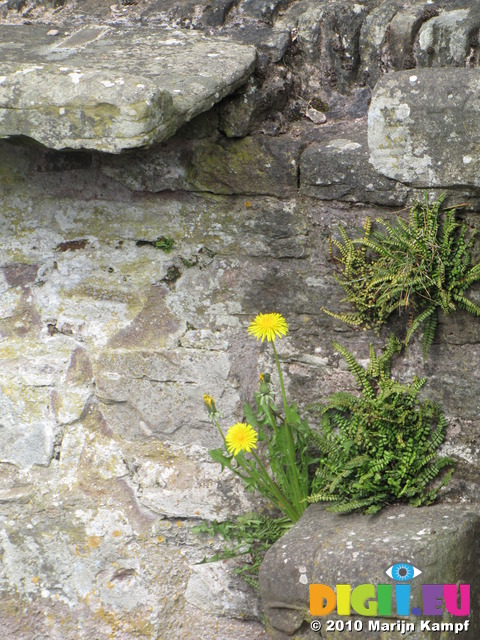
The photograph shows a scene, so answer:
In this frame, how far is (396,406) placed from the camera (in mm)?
2879

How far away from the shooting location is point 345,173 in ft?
9.30

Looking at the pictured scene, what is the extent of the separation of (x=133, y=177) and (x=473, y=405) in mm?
1542

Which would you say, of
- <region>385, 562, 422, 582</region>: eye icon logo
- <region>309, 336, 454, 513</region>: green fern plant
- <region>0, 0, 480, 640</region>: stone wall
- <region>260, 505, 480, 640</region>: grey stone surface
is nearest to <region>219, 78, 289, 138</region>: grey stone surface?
<region>0, 0, 480, 640</region>: stone wall

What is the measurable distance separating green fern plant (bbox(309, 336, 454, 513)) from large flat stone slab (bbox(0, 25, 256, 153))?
1.07 metres

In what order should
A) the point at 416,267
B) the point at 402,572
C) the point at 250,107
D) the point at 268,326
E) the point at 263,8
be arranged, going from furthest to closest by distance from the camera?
1. the point at 263,8
2. the point at 250,107
3. the point at 268,326
4. the point at 416,267
5. the point at 402,572

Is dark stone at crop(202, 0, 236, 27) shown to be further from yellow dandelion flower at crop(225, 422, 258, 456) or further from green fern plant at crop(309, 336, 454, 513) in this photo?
yellow dandelion flower at crop(225, 422, 258, 456)

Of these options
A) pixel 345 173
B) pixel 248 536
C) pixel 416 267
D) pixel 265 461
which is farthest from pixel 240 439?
pixel 345 173

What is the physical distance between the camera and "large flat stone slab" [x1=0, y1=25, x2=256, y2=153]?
2.53 m

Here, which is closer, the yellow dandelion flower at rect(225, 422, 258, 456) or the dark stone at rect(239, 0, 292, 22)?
the yellow dandelion flower at rect(225, 422, 258, 456)

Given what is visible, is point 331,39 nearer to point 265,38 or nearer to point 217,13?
point 265,38

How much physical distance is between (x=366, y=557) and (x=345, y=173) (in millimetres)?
1310

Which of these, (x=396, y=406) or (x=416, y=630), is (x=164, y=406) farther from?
(x=416, y=630)

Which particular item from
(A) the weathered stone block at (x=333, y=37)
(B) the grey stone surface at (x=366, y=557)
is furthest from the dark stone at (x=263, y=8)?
(B) the grey stone surface at (x=366, y=557)

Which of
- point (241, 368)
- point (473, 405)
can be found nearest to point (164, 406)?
point (241, 368)
